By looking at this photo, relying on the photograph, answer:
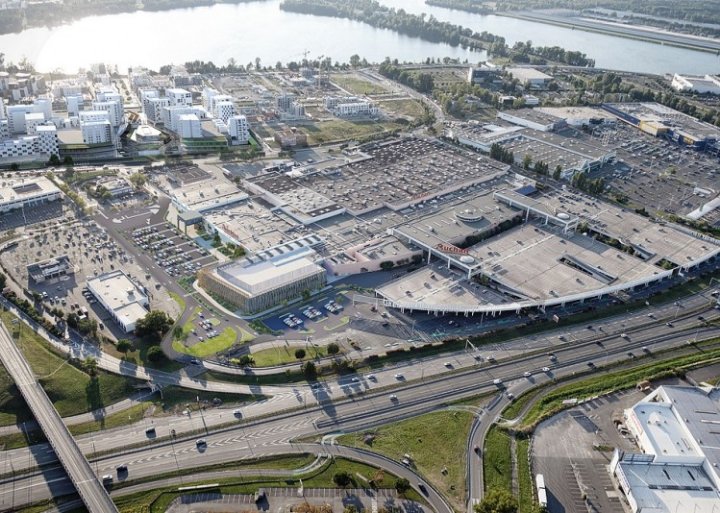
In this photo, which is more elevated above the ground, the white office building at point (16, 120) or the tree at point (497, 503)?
the white office building at point (16, 120)

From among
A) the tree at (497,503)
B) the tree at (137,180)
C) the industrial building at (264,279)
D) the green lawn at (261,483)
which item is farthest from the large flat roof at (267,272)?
the tree at (497,503)

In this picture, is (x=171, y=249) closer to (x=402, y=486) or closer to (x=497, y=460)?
(x=402, y=486)

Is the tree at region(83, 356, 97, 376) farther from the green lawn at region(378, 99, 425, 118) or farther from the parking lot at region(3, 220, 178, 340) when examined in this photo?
the green lawn at region(378, 99, 425, 118)

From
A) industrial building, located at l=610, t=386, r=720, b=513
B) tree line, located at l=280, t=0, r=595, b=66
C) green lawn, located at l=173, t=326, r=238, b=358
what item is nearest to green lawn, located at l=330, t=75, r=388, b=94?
tree line, located at l=280, t=0, r=595, b=66

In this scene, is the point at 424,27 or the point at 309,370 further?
the point at 424,27

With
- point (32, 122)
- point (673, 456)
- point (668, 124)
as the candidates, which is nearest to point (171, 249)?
point (32, 122)

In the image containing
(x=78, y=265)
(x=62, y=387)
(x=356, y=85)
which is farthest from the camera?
(x=356, y=85)

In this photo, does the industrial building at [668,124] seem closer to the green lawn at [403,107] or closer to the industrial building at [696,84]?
the industrial building at [696,84]
